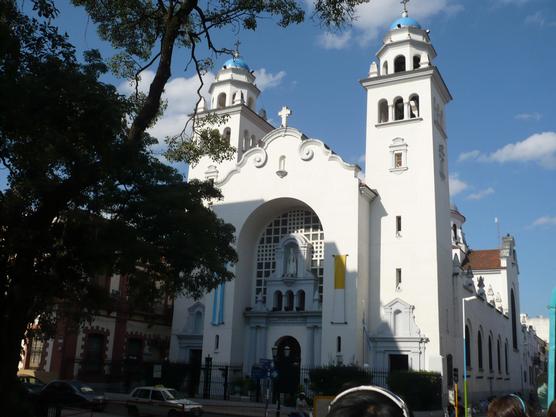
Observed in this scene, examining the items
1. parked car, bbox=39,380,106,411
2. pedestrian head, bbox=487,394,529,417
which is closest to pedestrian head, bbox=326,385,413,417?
pedestrian head, bbox=487,394,529,417

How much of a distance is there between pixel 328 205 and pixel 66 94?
2383 cm

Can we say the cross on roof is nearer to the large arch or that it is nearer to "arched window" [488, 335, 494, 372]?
the large arch

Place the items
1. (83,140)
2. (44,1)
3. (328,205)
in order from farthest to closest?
(328,205), (83,140), (44,1)

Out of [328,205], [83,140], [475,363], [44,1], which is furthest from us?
[475,363]

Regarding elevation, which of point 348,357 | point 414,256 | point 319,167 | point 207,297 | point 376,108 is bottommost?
point 348,357

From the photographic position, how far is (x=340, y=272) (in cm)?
3216

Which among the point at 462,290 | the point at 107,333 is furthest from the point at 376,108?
the point at 107,333

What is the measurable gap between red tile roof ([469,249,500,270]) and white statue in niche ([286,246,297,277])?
2766cm

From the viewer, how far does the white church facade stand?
1240 inches

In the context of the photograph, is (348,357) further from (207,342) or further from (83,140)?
(83,140)

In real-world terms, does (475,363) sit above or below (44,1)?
below

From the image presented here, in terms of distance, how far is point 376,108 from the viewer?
36.0 m

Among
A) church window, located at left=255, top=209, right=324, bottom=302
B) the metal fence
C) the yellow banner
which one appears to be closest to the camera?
the yellow banner

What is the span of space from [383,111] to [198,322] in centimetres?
1797
